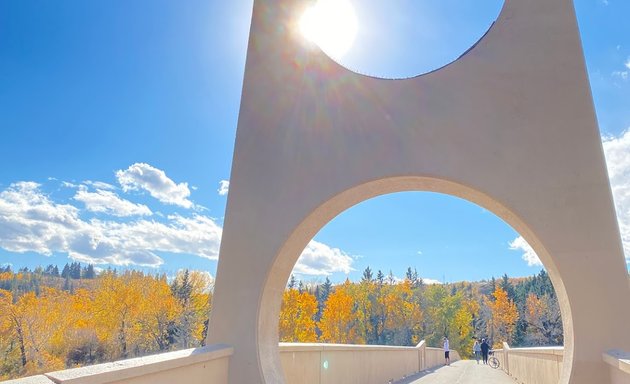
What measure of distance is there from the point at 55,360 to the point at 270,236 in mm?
29399

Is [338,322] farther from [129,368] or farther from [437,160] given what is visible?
[129,368]

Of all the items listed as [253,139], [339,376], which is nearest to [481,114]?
[253,139]

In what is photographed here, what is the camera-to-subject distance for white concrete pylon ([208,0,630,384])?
340 centimetres

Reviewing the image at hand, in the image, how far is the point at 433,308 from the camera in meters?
47.8

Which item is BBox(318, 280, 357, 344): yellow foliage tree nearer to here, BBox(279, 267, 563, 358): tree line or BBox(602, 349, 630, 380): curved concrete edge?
BBox(279, 267, 563, 358): tree line

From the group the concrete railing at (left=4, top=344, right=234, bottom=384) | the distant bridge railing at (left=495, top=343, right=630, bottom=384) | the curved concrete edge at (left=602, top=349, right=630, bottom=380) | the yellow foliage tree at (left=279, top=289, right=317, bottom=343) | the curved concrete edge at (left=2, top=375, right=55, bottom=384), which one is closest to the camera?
the curved concrete edge at (left=2, top=375, right=55, bottom=384)

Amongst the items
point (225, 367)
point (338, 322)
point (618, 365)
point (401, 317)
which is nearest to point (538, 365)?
point (618, 365)

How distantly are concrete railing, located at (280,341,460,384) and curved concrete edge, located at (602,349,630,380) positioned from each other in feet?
9.25

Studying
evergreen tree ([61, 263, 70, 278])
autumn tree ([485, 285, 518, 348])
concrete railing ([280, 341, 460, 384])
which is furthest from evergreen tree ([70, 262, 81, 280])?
concrete railing ([280, 341, 460, 384])

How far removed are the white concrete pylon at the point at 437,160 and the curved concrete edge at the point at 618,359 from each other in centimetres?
13

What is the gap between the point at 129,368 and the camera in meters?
2.50

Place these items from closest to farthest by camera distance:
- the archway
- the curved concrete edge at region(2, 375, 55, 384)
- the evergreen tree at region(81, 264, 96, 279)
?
the curved concrete edge at region(2, 375, 55, 384)
the archway
the evergreen tree at region(81, 264, 96, 279)

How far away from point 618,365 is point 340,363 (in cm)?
394

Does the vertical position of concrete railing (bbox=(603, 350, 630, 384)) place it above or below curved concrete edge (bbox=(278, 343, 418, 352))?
above
